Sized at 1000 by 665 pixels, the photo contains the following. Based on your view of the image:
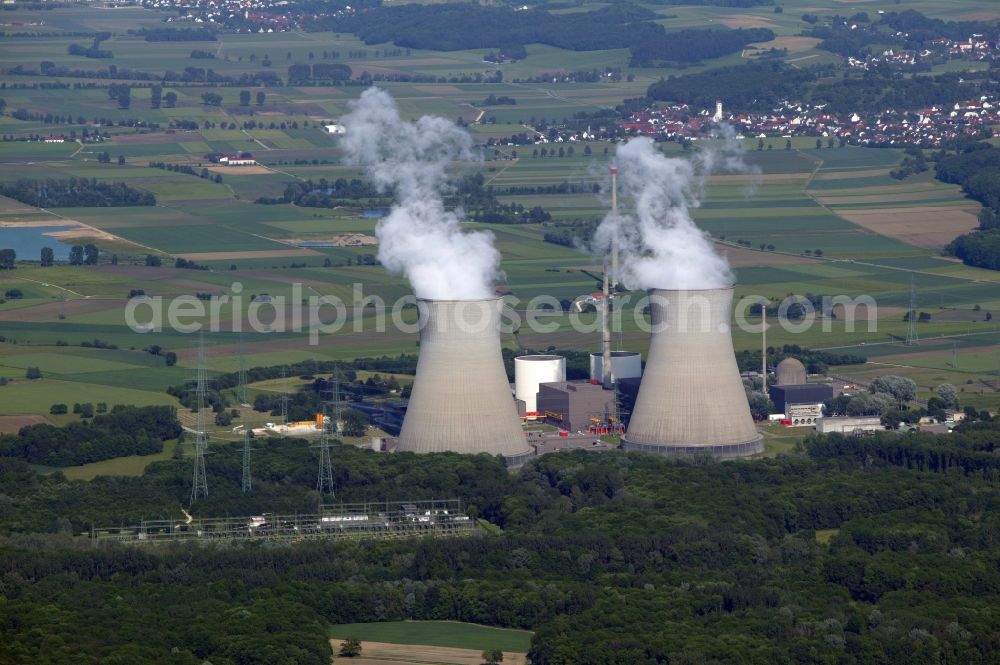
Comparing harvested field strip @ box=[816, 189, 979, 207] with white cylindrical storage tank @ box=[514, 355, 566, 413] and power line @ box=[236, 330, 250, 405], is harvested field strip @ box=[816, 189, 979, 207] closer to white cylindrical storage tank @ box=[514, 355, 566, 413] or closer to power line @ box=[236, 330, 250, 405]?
power line @ box=[236, 330, 250, 405]

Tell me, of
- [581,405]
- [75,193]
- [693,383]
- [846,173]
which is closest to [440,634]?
[693,383]

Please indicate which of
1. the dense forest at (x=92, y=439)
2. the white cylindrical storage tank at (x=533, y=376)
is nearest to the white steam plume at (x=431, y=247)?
the white cylindrical storage tank at (x=533, y=376)

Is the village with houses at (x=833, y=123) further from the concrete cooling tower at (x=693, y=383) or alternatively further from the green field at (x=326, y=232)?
the concrete cooling tower at (x=693, y=383)

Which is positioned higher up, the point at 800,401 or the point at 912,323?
the point at 912,323

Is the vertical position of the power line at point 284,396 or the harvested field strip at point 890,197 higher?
the harvested field strip at point 890,197

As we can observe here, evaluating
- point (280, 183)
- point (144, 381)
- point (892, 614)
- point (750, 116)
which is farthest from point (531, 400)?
point (750, 116)

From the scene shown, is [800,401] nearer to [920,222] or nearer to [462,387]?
[462,387]

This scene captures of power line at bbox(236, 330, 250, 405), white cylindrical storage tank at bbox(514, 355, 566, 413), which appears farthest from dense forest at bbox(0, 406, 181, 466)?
white cylindrical storage tank at bbox(514, 355, 566, 413)
